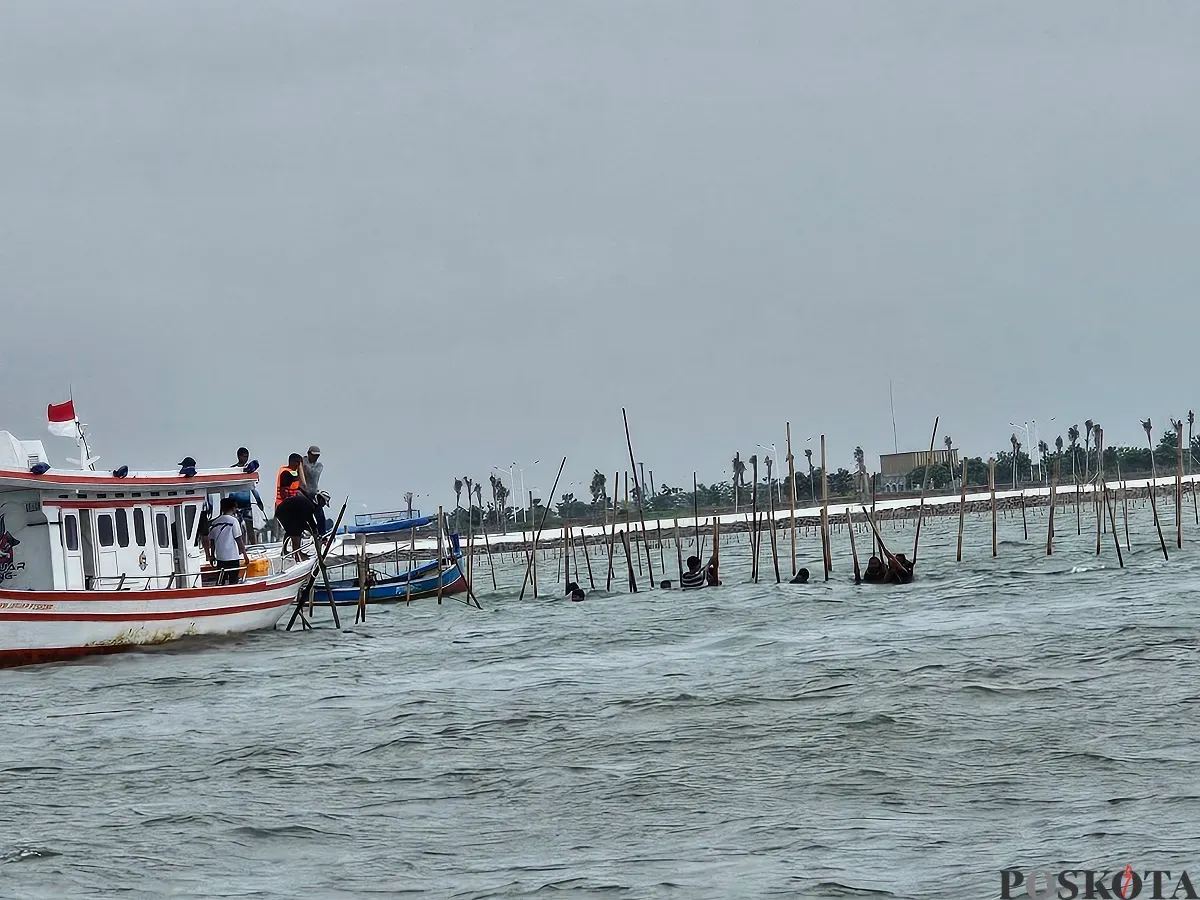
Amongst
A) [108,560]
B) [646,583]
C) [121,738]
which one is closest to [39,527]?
[108,560]

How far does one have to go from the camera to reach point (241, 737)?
16.9 m

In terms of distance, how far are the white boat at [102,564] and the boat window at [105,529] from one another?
0.02 metres

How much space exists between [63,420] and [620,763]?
17.1m

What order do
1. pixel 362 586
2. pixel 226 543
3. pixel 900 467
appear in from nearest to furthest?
1. pixel 226 543
2. pixel 362 586
3. pixel 900 467

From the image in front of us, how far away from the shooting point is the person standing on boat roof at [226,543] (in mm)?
27906

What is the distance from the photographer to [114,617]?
24.8m

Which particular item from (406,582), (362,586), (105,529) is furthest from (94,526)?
(406,582)

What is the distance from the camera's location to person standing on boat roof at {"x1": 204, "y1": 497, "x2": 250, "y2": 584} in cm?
2791

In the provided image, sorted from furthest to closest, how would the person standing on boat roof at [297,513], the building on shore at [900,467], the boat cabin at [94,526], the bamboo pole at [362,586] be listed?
1. the building on shore at [900,467]
2. the bamboo pole at [362,586]
3. the person standing on boat roof at [297,513]
4. the boat cabin at [94,526]

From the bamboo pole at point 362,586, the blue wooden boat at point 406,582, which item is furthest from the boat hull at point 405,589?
the bamboo pole at point 362,586

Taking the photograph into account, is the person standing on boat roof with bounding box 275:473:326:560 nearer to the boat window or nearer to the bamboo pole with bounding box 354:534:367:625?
the bamboo pole with bounding box 354:534:367:625

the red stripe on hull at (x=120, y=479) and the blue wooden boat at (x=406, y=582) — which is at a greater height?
the red stripe on hull at (x=120, y=479)

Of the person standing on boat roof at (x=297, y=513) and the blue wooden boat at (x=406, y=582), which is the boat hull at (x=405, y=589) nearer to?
the blue wooden boat at (x=406, y=582)

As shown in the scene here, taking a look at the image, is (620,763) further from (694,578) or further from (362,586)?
(694,578)
